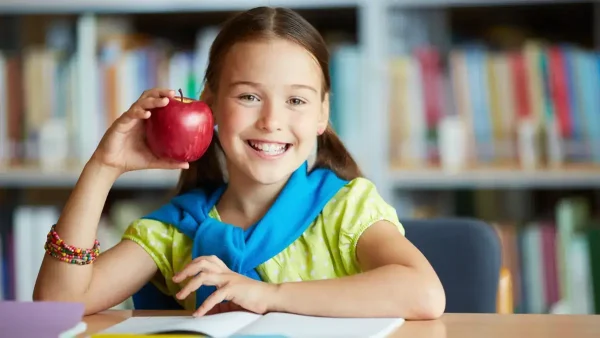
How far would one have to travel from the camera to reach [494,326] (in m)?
1.11

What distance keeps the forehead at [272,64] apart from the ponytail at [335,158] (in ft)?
0.56

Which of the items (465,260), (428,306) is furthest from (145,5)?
(428,306)

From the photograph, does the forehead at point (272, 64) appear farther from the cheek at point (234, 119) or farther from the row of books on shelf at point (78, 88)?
the row of books on shelf at point (78, 88)

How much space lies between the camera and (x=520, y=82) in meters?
2.57

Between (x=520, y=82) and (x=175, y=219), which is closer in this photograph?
(x=175, y=219)

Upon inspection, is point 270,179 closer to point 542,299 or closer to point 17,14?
A: point 542,299

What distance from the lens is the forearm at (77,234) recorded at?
1346 mm

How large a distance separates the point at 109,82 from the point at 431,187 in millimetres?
960

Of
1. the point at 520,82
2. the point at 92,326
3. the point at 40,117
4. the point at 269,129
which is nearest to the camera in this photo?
the point at 92,326

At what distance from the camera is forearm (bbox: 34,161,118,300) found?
1.35m

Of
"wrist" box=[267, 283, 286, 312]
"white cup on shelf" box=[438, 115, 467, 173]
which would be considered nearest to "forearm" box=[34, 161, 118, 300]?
"wrist" box=[267, 283, 286, 312]

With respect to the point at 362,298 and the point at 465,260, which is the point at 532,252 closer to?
the point at 465,260

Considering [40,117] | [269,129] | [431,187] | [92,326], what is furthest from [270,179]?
[40,117]

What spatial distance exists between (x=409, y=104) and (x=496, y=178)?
305mm
